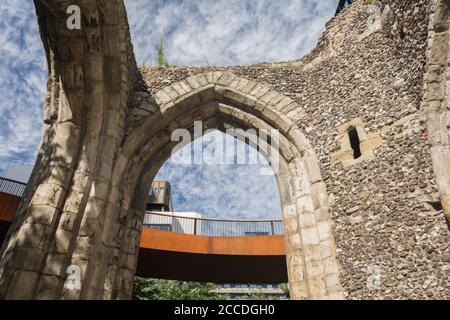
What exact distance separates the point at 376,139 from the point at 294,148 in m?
1.49

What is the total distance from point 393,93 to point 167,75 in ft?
14.3

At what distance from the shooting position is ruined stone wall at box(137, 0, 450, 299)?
14.3 ft

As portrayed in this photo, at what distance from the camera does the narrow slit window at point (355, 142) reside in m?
5.69

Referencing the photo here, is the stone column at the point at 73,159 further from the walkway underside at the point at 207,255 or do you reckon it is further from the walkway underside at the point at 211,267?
the walkway underside at the point at 211,267

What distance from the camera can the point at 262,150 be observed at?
22.4ft

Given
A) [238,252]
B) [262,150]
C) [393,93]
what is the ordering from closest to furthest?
[393,93] < [262,150] < [238,252]

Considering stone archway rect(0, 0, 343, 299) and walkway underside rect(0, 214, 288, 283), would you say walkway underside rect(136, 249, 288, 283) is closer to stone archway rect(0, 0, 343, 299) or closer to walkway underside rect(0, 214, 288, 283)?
walkway underside rect(0, 214, 288, 283)

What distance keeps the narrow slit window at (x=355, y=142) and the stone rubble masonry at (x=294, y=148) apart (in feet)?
0.36

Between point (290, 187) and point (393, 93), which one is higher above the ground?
point (393, 93)

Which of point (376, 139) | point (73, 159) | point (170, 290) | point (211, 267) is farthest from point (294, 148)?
point (170, 290)

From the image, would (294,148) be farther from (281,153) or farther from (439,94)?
(439,94)

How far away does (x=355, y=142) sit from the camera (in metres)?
5.79
